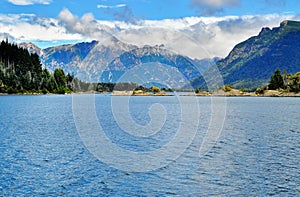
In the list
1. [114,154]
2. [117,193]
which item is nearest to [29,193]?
[117,193]

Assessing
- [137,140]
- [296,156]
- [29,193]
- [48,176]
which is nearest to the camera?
[29,193]

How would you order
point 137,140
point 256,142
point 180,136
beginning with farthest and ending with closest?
point 180,136, point 137,140, point 256,142

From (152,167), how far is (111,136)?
22.2 metres

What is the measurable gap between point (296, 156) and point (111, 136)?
2952 cm

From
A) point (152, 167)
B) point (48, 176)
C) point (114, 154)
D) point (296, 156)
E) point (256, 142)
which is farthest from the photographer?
point (256, 142)

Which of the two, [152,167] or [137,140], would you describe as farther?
[137,140]

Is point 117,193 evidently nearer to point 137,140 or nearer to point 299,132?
point 137,140

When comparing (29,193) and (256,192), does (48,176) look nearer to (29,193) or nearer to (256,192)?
(29,193)

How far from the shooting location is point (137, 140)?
5269 cm

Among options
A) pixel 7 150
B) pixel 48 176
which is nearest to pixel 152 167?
pixel 48 176

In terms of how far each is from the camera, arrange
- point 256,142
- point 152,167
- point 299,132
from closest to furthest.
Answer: point 152,167
point 256,142
point 299,132

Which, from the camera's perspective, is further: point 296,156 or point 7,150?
point 7,150

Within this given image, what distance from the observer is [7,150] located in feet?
140

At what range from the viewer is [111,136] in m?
56.4
